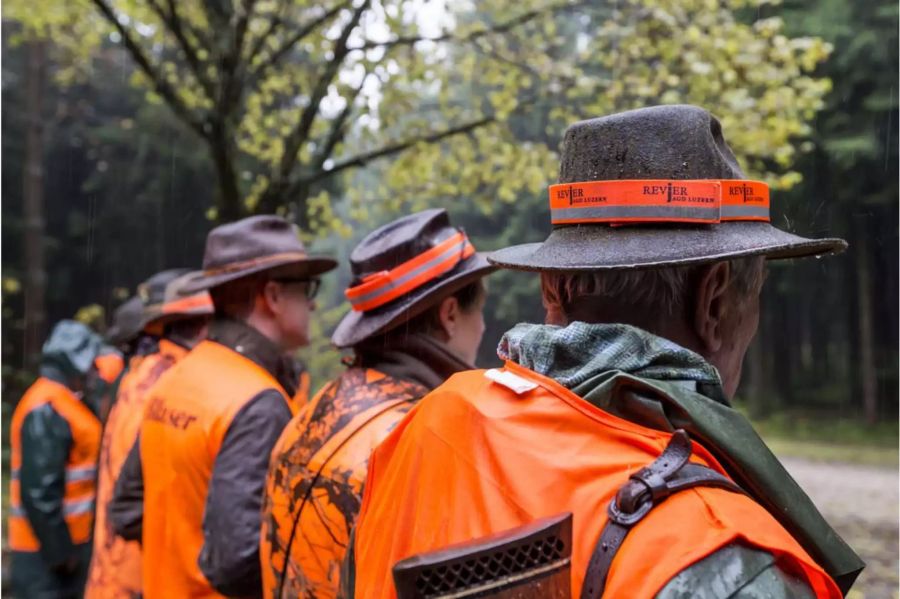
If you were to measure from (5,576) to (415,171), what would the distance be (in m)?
6.52

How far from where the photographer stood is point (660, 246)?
4.69ft

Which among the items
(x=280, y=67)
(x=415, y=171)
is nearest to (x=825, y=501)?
(x=415, y=171)

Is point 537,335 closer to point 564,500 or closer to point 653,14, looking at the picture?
point 564,500

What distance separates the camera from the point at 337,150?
25.7 ft

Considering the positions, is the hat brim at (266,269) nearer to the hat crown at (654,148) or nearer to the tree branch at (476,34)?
the hat crown at (654,148)

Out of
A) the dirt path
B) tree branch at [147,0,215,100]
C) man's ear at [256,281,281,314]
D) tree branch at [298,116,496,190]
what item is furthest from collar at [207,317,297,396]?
the dirt path

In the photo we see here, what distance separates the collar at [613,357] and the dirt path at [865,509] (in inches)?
255

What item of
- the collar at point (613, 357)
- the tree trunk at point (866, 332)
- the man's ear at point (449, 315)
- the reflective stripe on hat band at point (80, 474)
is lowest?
the tree trunk at point (866, 332)

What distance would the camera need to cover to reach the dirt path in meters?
8.07

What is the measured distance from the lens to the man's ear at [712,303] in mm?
1483

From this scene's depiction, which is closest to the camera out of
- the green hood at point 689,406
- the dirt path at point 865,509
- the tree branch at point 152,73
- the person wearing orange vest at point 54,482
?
the green hood at point 689,406

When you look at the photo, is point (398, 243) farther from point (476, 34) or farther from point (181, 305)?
point (476, 34)

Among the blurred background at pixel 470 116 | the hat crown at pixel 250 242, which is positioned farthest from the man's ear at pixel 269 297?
the blurred background at pixel 470 116

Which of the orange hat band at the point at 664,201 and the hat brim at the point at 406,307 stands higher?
the orange hat band at the point at 664,201
